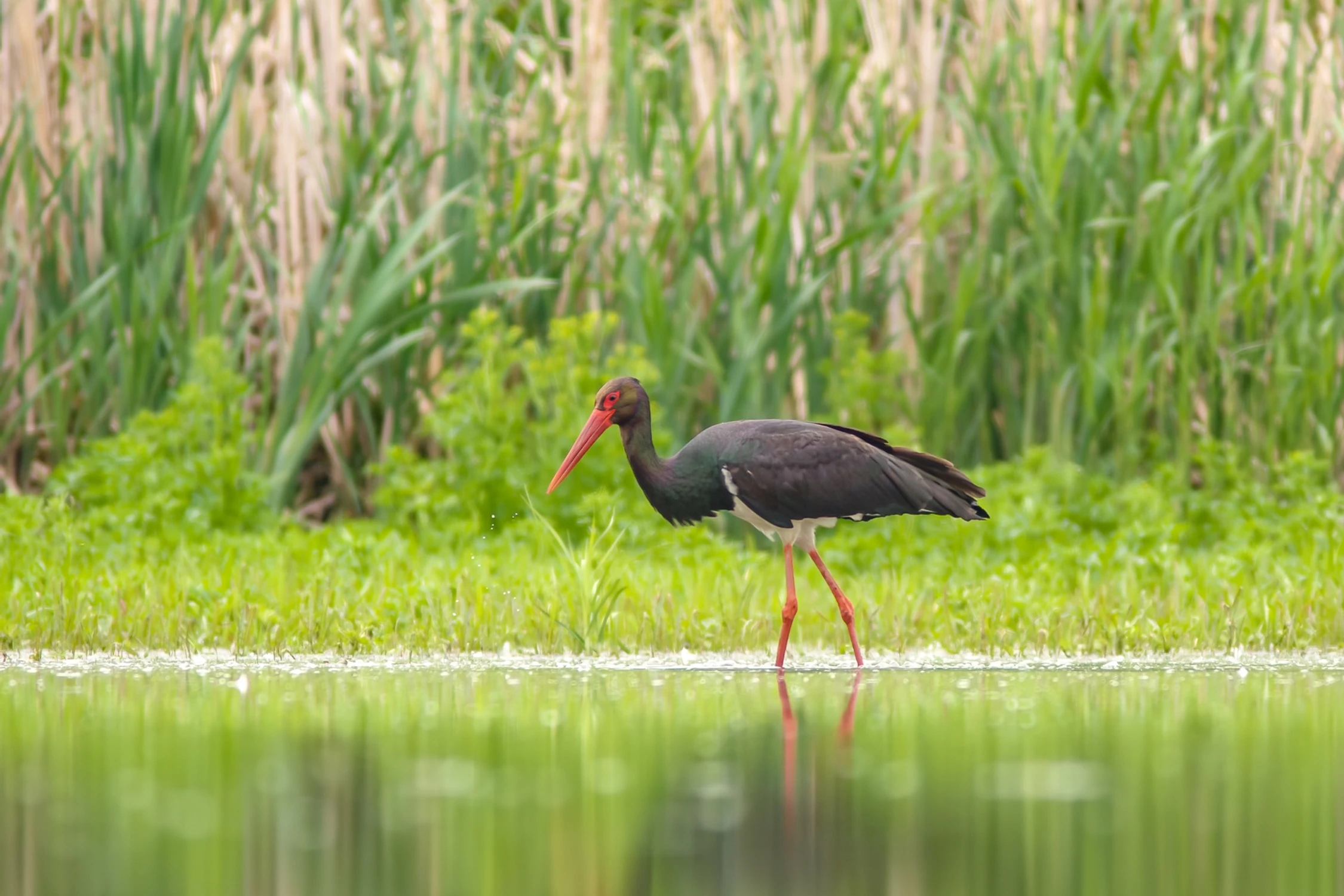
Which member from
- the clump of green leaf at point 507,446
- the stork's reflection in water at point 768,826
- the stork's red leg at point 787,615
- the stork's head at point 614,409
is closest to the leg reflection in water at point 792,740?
the stork's reflection in water at point 768,826

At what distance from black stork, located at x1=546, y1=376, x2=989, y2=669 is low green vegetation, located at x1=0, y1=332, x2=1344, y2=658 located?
259 millimetres

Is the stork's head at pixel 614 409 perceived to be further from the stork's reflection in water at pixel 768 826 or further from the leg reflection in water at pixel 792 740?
the stork's reflection in water at pixel 768 826

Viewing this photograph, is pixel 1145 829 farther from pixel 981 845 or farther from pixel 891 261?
pixel 891 261

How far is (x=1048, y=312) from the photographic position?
27.5ft

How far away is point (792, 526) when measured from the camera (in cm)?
710

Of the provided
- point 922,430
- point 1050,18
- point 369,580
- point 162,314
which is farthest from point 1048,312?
point 162,314

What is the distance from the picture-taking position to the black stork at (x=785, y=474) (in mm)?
6906

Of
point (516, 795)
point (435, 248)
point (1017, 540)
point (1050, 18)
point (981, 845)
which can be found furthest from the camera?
point (1050, 18)

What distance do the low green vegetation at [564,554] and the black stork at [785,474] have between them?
0.26m

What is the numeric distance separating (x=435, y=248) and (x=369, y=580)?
1.93 meters

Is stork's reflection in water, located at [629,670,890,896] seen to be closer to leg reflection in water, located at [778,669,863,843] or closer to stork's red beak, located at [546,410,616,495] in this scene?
leg reflection in water, located at [778,669,863,843]

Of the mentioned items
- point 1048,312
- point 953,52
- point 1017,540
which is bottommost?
point 1017,540

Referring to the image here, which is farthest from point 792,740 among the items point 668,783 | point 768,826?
point 768,826

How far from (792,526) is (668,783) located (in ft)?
10.8
